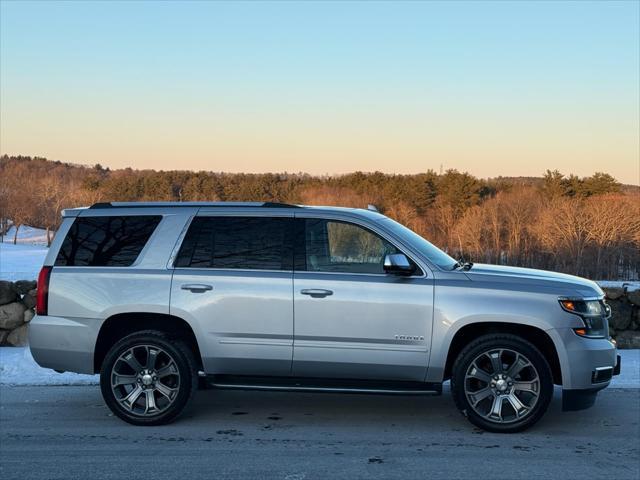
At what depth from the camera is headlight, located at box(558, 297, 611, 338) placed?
18.8ft

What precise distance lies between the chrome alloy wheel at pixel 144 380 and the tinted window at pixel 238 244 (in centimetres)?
84

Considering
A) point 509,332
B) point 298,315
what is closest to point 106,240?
point 298,315

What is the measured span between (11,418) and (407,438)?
356cm

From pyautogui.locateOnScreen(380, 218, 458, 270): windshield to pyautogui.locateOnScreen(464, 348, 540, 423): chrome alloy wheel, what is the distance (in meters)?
0.89

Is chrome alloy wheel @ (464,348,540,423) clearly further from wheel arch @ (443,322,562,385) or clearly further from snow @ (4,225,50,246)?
snow @ (4,225,50,246)

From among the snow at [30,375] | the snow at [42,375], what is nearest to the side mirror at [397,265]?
the snow at [42,375]

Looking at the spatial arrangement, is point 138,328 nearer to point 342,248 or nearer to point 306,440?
point 306,440

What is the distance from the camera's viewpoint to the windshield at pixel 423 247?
606 cm

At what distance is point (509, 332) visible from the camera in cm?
590

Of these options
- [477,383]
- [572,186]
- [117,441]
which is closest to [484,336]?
[477,383]

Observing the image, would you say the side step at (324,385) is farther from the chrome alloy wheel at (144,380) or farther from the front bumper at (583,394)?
the front bumper at (583,394)

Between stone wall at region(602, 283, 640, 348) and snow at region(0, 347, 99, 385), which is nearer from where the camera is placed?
snow at region(0, 347, 99, 385)

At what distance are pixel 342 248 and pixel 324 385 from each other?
1186 mm

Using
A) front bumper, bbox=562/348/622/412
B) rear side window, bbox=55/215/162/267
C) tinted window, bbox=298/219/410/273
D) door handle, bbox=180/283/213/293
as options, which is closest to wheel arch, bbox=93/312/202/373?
door handle, bbox=180/283/213/293
